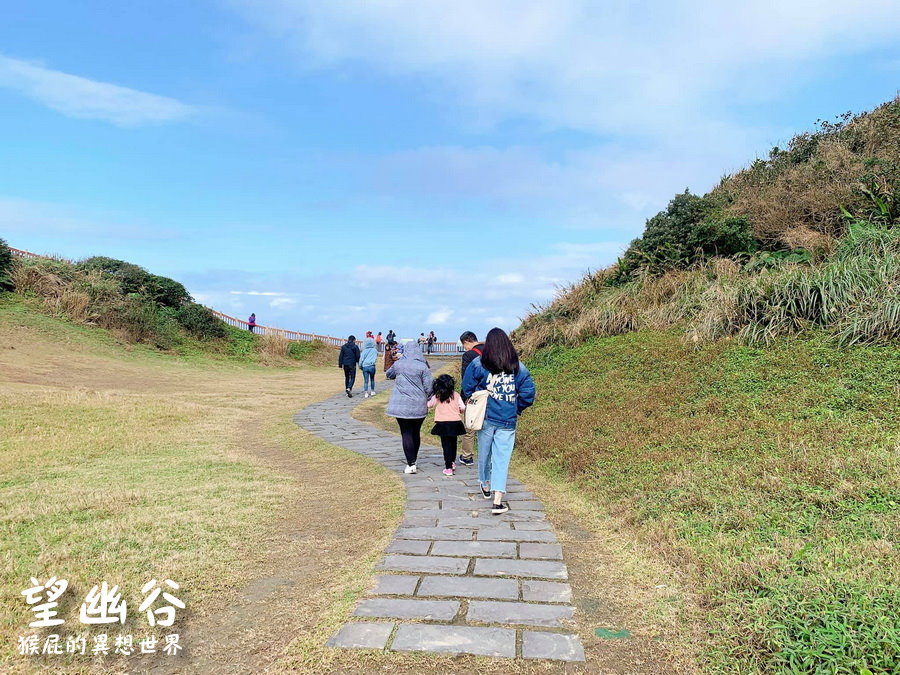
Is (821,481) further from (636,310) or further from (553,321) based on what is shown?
(553,321)

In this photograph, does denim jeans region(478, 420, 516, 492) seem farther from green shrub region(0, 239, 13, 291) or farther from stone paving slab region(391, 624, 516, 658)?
green shrub region(0, 239, 13, 291)

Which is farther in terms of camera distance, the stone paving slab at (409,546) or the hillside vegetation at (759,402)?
the stone paving slab at (409,546)

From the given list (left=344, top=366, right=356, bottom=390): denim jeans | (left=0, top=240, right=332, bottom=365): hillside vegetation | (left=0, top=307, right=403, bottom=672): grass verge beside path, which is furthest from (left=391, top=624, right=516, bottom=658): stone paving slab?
(left=0, top=240, right=332, bottom=365): hillside vegetation

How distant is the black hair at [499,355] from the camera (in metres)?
5.27

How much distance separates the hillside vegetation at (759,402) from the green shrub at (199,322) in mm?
17462

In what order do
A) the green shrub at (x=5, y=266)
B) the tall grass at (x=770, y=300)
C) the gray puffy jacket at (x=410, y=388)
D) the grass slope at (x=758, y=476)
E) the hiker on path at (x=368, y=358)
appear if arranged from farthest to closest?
the green shrub at (x=5, y=266), the hiker on path at (x=368, y=358), the tall grass at (x=770, y=300), the gray puffy jacket at (x=410, y=388), the grass slope at (x=758, y=476)

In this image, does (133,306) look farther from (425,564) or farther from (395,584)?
(395,584)

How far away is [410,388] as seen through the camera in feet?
22.7

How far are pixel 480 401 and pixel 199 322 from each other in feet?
78.9

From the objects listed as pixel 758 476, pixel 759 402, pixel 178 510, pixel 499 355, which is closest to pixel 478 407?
pixel 499 355

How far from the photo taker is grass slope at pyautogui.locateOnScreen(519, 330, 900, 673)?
9.51 ft

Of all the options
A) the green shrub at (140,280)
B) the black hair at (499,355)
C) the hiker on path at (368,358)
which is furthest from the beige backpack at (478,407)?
the green shrub at (140,280)

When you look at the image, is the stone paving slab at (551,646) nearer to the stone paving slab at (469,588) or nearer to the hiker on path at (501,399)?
the stone paving slab at (469,588)

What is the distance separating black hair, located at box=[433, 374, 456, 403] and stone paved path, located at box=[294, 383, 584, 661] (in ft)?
3.78
